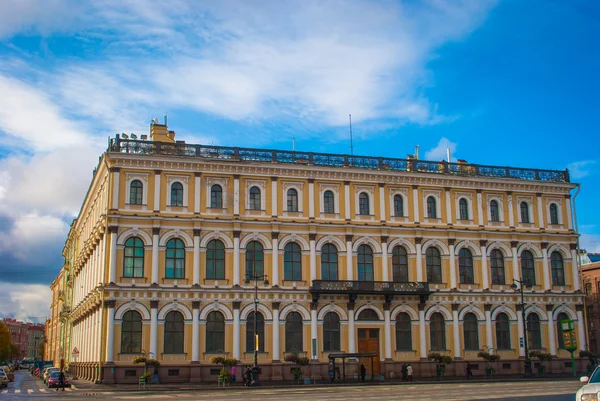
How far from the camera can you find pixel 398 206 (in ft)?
194

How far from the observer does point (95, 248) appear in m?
58.2

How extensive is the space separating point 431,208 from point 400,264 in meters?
5.77

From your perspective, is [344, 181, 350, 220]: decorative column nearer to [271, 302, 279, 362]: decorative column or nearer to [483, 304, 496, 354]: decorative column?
[271, 302, 279, 362]: decorative column

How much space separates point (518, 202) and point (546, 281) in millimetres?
7321

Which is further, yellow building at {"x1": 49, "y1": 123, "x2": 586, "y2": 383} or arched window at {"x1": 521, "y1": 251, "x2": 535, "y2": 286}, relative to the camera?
arched window at {"x1": 521, "y1": 251, "x2": 535, "y2": 286}

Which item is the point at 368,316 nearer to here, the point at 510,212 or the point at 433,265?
the point at 433,265

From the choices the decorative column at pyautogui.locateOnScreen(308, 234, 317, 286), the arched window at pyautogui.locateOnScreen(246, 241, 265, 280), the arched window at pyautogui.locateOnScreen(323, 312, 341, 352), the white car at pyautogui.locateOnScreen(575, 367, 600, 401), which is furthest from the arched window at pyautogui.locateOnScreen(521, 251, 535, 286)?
the white car at pyautogui.locateOnScreen(575, 367, 600, 401)

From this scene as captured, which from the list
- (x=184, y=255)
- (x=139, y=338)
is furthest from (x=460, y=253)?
(x=139, y=338)

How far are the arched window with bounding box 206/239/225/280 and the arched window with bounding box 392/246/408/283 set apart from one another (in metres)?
14.3

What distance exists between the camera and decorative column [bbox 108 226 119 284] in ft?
167

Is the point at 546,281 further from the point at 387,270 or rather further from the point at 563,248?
the point at 387,270

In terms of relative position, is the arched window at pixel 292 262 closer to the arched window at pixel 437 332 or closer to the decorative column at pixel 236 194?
the decorative column at pixel 236 194

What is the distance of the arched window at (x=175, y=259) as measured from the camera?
2073 inches

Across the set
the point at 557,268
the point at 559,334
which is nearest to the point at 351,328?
the point at 559,334
